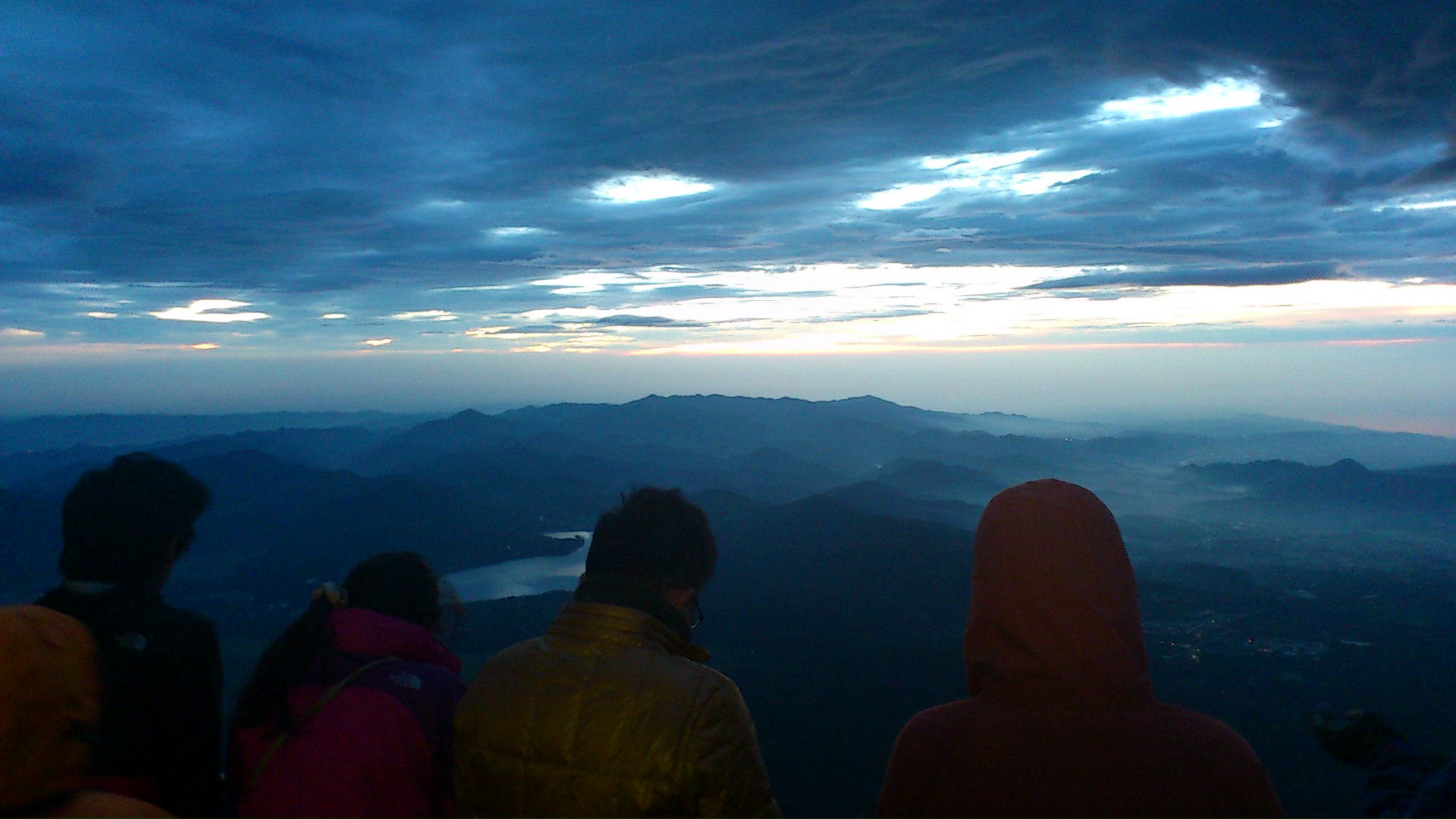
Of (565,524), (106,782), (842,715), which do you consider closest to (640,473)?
(565,524)

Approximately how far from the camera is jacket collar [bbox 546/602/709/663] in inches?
124

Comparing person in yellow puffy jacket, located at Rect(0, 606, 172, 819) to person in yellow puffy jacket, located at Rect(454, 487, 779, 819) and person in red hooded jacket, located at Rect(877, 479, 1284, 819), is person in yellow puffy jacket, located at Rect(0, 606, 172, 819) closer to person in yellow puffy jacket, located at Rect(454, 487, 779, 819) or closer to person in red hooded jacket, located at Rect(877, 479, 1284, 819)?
person in yellow puffy jacket, located at Rect(454, 487, 779, 819)

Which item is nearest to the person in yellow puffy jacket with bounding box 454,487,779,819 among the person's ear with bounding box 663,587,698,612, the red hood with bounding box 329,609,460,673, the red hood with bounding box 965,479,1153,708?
the person's ear with bounding box 663,587,698,612

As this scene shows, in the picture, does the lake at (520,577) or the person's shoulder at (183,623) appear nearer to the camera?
the person's shoulder at (183,623)

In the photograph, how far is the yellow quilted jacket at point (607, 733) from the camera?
9.52 feet

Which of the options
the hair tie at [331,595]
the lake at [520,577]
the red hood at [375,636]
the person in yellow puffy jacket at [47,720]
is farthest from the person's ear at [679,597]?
the lake at [520,577]

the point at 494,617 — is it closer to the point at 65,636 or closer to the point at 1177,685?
the point at 1177,685

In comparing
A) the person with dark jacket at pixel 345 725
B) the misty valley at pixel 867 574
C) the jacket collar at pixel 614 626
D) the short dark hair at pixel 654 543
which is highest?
the short dark hair at pixel 654 543

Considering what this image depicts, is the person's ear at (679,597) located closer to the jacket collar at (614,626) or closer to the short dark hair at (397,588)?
the jacket collar at (614,626)

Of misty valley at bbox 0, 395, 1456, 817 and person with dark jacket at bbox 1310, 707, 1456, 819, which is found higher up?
person with dark jacket at bbox 1310, 707, 1456, 819

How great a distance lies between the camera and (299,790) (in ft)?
10.6

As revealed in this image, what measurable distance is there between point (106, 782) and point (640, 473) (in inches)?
6696

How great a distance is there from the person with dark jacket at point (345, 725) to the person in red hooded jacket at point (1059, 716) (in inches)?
79.6

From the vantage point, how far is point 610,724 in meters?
2.92
